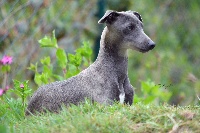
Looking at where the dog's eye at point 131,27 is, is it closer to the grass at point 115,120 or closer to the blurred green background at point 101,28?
the grass at point 115,120

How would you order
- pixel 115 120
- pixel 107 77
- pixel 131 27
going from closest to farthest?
pixel 115 120
pixel 107 77
pixel 131 27

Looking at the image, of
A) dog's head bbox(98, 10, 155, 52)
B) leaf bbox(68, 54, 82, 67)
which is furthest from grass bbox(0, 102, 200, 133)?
leaf bbox(68, 54, 82, 67)

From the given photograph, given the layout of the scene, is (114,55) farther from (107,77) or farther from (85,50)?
(85,50)

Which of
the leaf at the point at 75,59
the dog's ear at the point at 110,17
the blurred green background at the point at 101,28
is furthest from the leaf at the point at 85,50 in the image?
the blurred green background at the point at 101,28

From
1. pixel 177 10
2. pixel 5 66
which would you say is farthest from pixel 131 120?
pixel 177 10

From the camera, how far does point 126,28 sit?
201 inches

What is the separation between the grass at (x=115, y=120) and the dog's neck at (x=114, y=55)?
589 mm

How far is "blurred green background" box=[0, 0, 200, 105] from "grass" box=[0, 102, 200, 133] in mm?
2396

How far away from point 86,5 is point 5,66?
333cm

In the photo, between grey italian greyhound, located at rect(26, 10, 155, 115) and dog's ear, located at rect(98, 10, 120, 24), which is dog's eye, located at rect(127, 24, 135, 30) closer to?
grey italian greyhound, located at rect(26, 10, 155, 115)

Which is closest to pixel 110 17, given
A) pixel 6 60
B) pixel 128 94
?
pixel 128 94

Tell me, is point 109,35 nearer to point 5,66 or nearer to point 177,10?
point 5,66

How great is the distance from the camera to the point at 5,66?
590 centimetres

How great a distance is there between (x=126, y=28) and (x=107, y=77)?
46 cm
